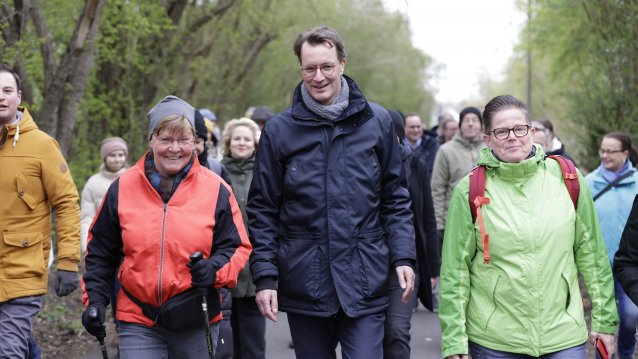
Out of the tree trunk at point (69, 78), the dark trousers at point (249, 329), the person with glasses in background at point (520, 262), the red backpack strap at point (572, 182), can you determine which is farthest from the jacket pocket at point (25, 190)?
the tree trunk at point (69, 78)

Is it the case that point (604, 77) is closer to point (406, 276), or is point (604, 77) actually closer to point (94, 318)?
point (406, 276)

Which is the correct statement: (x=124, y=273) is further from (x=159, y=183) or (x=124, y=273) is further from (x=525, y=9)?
(x=525, y=9)

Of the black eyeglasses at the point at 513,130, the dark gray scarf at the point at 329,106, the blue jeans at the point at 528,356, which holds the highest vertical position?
the dark gray scarf at the point at 329,106

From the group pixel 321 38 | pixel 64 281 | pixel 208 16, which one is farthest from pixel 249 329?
pixel 208 16

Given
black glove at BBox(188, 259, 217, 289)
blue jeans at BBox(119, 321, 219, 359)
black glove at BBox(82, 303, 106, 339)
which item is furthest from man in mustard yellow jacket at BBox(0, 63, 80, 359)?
black glove at BBox(188, 259, 217, 289)

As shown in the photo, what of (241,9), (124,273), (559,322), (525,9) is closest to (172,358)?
(124,273)

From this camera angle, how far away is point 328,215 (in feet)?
15.1

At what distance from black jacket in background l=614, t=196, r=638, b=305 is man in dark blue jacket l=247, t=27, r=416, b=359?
3.34 feet

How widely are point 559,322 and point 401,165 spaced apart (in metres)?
1.15

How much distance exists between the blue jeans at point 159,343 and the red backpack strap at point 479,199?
57.8 inches

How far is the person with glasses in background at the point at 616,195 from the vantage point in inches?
286

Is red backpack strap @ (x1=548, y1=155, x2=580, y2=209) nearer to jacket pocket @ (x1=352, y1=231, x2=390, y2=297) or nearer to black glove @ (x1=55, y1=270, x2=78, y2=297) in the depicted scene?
jacket pocket @ (x1=352, y1=231, x2=390, y2=297)

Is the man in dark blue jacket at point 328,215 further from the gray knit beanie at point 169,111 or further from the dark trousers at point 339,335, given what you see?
the gray knit beanie at point 169,111

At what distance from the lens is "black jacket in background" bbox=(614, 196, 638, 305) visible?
14.6 ft
